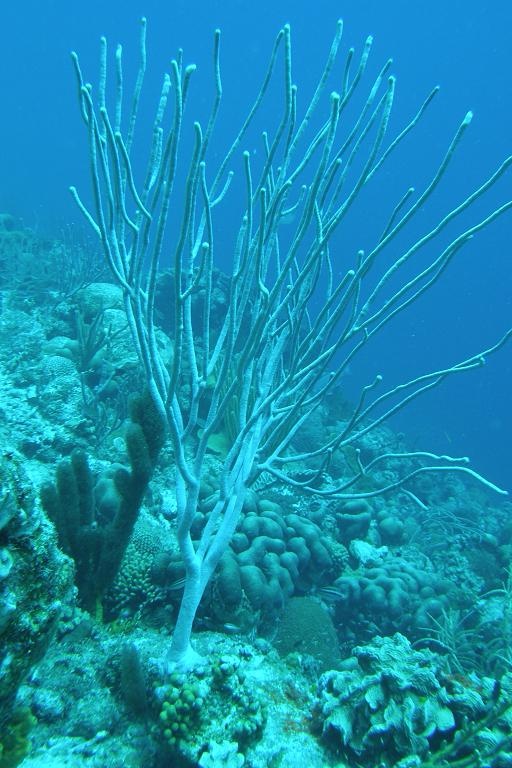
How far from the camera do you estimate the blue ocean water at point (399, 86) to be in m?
68.5

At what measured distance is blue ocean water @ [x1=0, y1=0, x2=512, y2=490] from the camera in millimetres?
68500

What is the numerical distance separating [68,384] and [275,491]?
2846mm

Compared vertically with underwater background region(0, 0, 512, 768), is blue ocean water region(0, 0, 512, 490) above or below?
above

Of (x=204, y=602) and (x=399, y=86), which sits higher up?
(x=399, y=86)

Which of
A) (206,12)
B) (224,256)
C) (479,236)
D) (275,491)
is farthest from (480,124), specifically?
(275,491)

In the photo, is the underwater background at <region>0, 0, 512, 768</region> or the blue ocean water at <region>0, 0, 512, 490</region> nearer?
the underwater background at <region>0, 0, 512, 768</region>

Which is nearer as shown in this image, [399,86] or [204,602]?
[204,602]

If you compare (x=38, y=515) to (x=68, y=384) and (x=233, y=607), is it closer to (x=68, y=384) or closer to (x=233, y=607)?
(x=233, y=607)

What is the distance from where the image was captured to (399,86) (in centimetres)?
7700

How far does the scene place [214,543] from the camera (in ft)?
8.63

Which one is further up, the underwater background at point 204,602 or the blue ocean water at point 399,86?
the blue ocean water at point 399,86

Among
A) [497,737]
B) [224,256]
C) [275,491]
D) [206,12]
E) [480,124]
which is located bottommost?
[497,737]

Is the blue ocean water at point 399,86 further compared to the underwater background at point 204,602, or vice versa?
the blue ocean water at point 399,86

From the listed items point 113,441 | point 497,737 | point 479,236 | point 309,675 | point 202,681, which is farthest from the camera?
point 479,236
